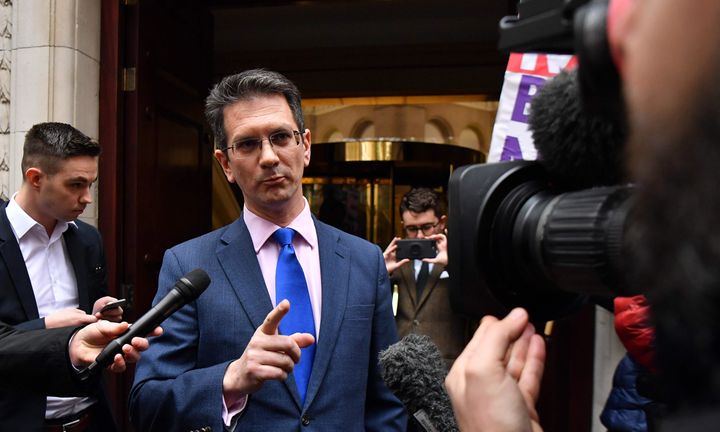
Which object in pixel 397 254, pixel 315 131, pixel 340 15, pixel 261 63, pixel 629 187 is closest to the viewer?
pixel 629 187

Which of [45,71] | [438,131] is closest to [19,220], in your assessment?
[45,71]

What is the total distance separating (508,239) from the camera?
32.5 inches

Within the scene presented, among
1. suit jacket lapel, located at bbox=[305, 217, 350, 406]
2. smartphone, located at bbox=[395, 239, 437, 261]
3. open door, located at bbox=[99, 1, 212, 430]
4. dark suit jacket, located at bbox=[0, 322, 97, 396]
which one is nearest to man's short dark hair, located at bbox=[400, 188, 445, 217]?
smartphone, located at bbox=[395, 239, 437, 261]

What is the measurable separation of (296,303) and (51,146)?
1.49 meters

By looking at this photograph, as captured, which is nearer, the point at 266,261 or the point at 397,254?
→ the point at 266,261

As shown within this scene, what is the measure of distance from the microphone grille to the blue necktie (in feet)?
0.87

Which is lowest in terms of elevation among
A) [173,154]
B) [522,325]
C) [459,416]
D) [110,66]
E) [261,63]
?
[459,416]

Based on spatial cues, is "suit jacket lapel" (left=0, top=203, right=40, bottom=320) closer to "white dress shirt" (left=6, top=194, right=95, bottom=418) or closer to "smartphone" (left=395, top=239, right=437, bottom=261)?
"white dress shirt" (left=6, top=194, right=95, bottom=418)

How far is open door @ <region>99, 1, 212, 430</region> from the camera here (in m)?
3.35

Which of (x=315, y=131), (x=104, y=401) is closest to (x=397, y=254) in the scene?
(x=104, y=401)

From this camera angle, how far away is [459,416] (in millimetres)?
792

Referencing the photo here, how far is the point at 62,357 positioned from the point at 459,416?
4.43 feet

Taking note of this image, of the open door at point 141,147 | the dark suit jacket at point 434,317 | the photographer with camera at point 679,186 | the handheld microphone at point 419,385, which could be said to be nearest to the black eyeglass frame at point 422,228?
the dark suit jacket at point 434,317

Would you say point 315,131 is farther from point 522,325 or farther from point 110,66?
point 522,325
